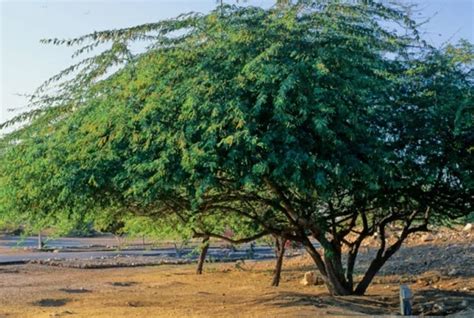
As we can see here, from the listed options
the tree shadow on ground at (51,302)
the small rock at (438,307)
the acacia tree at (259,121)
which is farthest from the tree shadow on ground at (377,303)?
the tree shadow on ground at (51,302)

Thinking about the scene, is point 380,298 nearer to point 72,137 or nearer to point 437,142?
point 437,142

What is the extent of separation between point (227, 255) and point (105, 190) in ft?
70.8

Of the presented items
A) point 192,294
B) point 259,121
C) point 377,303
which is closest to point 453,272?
point 377,303

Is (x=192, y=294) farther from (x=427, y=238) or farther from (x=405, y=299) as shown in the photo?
(x=427, y=238)

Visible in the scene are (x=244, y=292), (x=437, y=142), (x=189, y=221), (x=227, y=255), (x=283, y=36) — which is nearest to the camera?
(x=283, y=36)

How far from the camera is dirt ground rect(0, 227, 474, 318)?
500 inches

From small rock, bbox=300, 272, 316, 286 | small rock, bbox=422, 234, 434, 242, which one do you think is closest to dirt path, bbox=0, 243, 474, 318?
small rock, bbox=300, 272, 316, 286

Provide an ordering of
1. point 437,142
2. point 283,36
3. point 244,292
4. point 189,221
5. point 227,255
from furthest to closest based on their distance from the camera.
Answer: point 227,255, point 244,292, point 189,221, point 437,142, point 283,36

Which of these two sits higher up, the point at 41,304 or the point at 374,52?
the point at 374,52

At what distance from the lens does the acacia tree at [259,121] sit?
950 cm

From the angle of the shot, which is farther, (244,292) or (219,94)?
(244,292)

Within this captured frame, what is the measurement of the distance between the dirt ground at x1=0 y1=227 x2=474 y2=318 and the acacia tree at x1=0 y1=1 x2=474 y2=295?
186 centimetres

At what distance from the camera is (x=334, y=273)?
14516 mm

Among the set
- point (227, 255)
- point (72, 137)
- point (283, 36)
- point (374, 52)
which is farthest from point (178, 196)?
point (227, 255)
